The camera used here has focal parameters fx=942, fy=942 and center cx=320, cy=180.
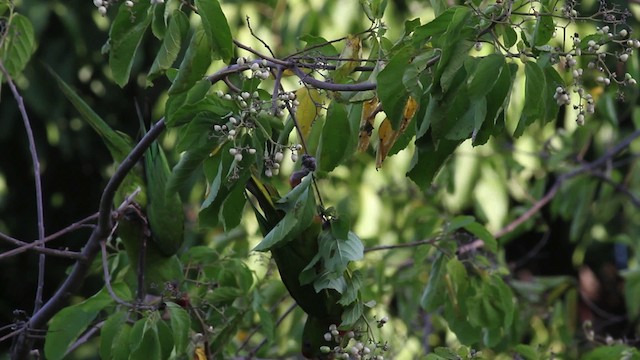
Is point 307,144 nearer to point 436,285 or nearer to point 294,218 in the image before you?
point 294,218

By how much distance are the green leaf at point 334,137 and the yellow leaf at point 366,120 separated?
0.08m

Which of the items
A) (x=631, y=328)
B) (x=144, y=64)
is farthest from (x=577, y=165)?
(x=144, y=64)

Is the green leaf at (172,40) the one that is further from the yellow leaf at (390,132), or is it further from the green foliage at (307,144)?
the yellow leaf at (390,132)

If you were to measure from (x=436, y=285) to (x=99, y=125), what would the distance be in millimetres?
674

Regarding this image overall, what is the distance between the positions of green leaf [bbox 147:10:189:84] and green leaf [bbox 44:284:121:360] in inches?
17.5

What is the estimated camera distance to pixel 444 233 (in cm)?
180

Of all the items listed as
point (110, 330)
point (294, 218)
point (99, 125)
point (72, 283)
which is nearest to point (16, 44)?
point (99, 125)

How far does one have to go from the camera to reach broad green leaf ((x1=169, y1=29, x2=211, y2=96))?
1109 mm

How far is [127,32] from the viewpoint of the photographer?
1.22 m

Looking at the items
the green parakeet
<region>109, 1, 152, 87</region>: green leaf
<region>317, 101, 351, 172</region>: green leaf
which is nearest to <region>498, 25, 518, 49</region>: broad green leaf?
<region>317, 101, 351, 172</region>: green leaf

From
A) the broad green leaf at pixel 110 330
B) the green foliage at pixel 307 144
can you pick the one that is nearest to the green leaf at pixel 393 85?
the green foliage at pixel 307 144

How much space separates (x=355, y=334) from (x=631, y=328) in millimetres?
2717

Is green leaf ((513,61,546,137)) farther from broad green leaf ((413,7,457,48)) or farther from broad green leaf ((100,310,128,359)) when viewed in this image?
broad green leaf ((100,310,128,359))

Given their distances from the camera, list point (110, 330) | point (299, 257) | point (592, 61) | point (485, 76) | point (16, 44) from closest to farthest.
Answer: point (485, 76) < point (592, 61) < point (299, 257) < point (110, 330) < point (16, 44)
